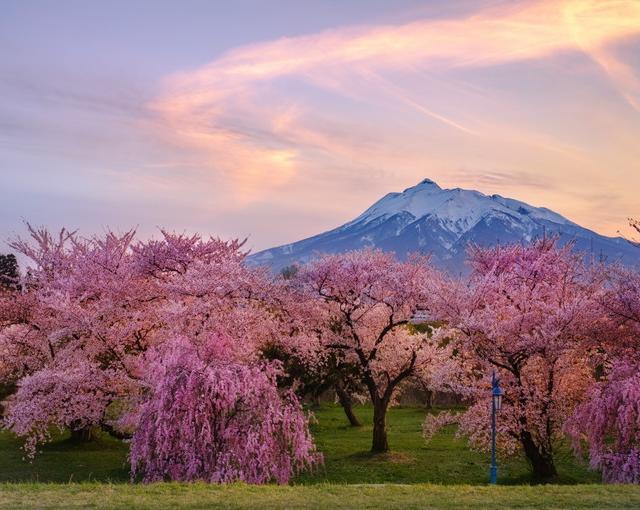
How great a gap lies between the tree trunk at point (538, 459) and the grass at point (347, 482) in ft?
1.26

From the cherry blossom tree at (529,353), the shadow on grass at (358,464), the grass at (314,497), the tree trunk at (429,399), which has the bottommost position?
the shadow on grass at (358,464)

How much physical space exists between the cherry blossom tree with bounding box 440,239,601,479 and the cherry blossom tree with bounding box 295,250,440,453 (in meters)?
5.14

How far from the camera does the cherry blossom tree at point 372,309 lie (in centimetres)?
3012

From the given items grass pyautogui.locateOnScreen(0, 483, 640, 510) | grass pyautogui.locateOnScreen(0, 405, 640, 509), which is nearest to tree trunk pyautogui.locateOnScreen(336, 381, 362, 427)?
grass pyautogui.locateOnScreen(0, 405, 640, 509)

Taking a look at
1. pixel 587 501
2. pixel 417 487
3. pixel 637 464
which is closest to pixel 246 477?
pixel 417 487

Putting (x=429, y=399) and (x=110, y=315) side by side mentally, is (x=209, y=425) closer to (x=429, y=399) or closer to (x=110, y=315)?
(x=110, y=315)

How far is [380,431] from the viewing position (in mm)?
29688

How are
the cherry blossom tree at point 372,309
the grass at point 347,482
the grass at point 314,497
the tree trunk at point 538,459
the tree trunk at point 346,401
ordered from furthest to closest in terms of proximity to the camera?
the tree trunk at point 346,401 < the cherry blossom tree at point 372,309 < the tree trunk at point 538,459 < the grass at point 347,482 < the grass at point 314,497

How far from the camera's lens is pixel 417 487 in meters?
16.8

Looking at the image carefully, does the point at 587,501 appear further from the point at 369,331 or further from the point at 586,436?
the point at 369,331

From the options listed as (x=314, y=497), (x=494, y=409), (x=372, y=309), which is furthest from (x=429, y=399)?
(x=314, y=497)

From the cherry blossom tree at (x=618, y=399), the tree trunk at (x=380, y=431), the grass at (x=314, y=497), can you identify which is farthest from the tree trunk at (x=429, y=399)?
the grass at (x=314, y=497)

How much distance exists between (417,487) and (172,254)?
1652 cm

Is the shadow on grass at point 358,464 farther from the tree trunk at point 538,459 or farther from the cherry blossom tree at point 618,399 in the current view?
the cherry blossom tree at point 618,399
